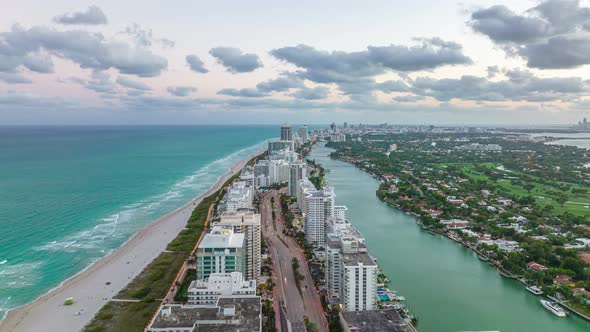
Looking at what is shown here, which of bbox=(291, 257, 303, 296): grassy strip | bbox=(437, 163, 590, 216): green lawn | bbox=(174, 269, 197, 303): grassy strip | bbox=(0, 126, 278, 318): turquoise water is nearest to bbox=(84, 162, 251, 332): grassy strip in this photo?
bbox=(174, 269, 197, 303): grassy strip

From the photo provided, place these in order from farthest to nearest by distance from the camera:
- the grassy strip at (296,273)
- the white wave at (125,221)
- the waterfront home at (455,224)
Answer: the waterfront home at (455,224), the white wave at (125,221), the grassy strip at (296,273)

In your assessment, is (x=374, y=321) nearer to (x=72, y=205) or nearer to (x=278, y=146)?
(x=72, y=205)

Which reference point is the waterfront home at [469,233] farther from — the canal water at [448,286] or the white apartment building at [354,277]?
the white apartment building at [354,277]

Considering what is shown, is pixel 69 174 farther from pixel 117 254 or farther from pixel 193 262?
pixel 193 262

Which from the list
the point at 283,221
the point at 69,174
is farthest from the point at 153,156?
the point at 283,221

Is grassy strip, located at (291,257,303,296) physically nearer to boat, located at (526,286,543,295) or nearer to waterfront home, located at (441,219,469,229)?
boat, located at (526,286,543,295)

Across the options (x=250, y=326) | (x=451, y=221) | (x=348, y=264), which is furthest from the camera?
(x=451, y=221)

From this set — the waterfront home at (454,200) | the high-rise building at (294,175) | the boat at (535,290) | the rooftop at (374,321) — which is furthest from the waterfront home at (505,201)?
the rooftop at (374,321)
